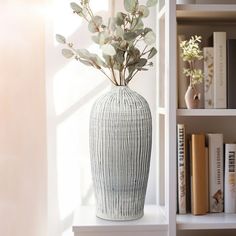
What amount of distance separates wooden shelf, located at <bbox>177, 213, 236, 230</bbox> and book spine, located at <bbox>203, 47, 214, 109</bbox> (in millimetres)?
416

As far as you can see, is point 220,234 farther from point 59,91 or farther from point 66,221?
point 59,91

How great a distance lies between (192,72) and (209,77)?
0.07 meters

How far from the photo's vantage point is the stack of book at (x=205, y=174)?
1.48m

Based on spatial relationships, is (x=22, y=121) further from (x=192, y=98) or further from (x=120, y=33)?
(x=192, y=98)

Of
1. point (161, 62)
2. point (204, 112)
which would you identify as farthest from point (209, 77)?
point (161, 62)

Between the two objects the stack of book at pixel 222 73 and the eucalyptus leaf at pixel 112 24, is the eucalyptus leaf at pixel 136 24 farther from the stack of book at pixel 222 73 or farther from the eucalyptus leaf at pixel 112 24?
the stack of book at pixel 222 73

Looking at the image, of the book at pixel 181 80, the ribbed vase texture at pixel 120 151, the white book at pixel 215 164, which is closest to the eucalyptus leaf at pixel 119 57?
the ribbed vase texture at pixel 120 151

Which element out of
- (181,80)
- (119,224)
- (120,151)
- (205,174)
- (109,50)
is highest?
Answer: (109,50)

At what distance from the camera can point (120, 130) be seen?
1.41 metres

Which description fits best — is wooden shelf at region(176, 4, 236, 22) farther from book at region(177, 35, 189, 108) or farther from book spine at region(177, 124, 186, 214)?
book spine at region(177, 124, 186, 214)

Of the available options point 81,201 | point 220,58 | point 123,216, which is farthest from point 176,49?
point 81,201

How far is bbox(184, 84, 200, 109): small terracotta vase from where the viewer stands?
144 cm

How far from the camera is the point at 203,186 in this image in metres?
1.49

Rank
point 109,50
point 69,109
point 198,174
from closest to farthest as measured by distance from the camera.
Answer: point 109,50, point 198,174, point 69,109
